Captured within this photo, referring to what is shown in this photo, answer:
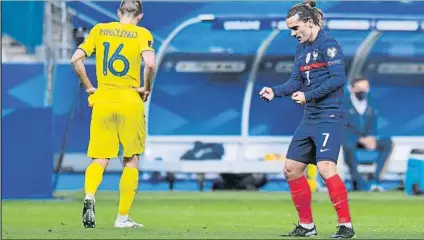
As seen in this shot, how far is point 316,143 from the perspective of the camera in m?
9.84

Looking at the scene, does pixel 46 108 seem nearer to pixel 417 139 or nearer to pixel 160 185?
pixel 160 185

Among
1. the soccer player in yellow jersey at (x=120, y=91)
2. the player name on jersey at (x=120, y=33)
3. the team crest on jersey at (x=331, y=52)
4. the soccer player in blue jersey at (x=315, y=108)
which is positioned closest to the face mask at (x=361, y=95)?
the soccer player in yellow jersey at (x=120, y=91)

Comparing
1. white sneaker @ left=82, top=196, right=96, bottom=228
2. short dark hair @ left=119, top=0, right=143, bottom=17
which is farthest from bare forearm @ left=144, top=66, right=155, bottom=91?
white sneaker @ left=82, top=196, right=96, bottom=228

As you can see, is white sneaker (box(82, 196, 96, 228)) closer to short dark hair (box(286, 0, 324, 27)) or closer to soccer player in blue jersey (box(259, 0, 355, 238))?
soccer player in blue jersey (box(259, 0, 355, 238))

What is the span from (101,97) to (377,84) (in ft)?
34.7

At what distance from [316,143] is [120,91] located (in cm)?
178

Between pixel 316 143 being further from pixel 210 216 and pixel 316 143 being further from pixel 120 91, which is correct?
pixel 210 216

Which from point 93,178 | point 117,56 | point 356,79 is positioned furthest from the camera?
point 356,79

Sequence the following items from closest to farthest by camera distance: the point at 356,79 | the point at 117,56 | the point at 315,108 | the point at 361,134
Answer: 1. the point at 315,108
2. the point at 117,56
3. the point at 356,79
4. the point at 361,134

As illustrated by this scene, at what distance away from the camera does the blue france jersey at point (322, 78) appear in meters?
9.77

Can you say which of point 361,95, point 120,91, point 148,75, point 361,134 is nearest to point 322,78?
point 148,75

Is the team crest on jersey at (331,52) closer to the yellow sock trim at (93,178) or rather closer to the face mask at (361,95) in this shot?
the yellow sock trim at (93,178)

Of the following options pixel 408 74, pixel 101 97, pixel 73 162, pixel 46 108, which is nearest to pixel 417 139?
pixel 408 74

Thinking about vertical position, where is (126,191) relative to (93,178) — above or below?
below
